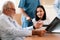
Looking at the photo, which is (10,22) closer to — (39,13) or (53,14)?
(39,13)

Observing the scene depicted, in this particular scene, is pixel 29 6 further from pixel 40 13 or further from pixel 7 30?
pixel 7 30

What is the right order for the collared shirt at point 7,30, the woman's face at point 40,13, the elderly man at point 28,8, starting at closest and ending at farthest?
the collared shirt at point 7,30 < the woman's face at point 40,13 < the elderly man at point 28,8

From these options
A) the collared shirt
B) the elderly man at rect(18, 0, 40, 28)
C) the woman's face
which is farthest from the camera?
the elderly man at rect(18, 0, 40, 28)

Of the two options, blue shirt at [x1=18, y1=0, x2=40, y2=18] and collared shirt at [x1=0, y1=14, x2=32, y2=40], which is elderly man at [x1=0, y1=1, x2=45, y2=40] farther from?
blue shirt at [x1=18, y1=0, x2=40, y2=18]

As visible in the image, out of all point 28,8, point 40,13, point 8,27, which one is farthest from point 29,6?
point 8,27

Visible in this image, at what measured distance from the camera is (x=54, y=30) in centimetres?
235

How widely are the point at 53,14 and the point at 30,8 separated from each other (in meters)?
1.00

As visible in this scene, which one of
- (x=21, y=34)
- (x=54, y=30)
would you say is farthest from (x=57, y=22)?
(x=21, y=34)

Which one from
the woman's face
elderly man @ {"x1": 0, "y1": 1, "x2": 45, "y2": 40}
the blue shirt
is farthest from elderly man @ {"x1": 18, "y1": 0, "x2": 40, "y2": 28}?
elderly man @ {"x1": 0, "y1": 1, "x2": 45, "y2": 40}

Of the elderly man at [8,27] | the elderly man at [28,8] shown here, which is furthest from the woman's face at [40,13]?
the elderly man at [8,27]

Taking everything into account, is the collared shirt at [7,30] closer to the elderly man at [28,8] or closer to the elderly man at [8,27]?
the elderly man at [8,27]

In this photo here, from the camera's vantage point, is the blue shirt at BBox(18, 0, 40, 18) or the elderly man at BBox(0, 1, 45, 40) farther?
the blue shirt at BBox(18, 0, 40, 18)

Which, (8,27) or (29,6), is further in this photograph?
(29,6)

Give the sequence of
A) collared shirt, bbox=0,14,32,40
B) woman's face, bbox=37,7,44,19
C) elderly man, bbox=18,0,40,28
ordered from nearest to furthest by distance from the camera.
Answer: collared shirt, bbox=0,14,32,40 → woman's face, bbox=37,7,44,19 → elderly man, bbox=18,0,40,28
